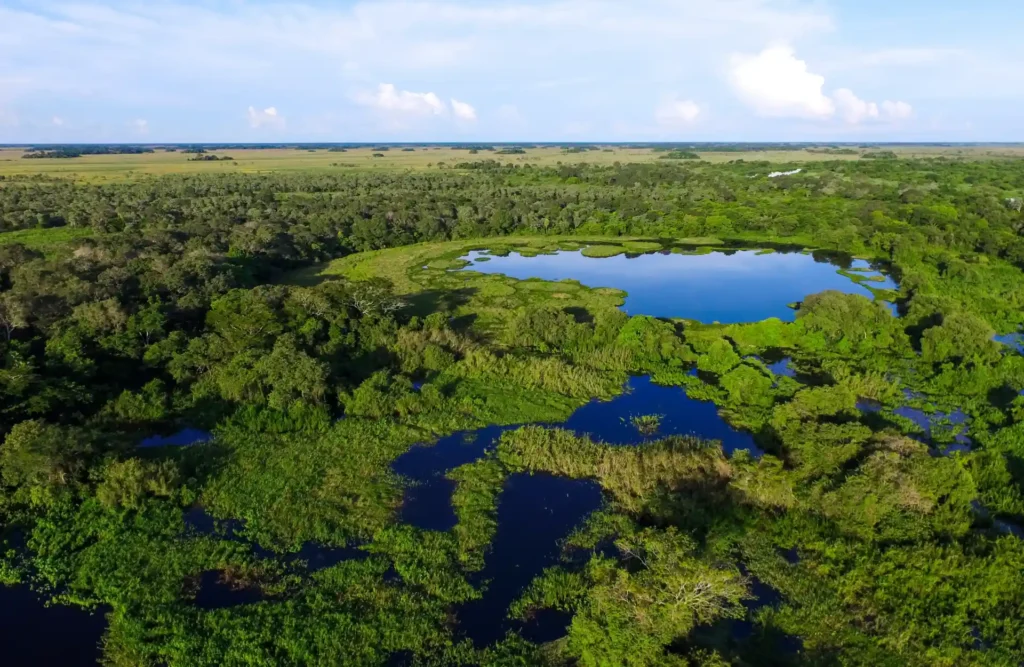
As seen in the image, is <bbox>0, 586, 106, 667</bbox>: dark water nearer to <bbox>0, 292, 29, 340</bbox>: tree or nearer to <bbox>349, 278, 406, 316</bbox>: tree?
<bbox>0, 292, 29, 340</bbox>: tree

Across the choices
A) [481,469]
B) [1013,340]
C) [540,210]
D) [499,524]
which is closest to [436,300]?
[481,469]

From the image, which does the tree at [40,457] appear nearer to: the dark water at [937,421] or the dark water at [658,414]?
the dark water at [658,414]

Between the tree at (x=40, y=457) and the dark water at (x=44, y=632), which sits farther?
the tree at (x=40, y=457)

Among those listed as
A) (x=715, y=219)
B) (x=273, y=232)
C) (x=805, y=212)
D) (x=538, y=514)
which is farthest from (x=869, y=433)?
(x=805, y=212)

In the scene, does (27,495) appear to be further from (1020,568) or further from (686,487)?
(1020,568)

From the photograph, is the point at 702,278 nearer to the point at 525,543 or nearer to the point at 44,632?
the point at 525,543

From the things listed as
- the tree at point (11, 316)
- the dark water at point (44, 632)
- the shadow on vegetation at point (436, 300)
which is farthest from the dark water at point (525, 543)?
the tree at point (11, 316)
